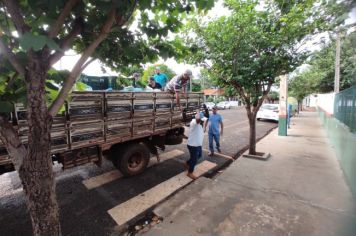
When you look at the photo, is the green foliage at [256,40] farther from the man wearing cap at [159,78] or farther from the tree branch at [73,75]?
the tree branch at [73,75]

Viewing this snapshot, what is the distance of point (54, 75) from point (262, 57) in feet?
17.4

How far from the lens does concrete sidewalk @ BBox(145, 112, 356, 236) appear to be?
124 inches

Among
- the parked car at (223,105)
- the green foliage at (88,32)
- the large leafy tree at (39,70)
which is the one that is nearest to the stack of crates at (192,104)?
the green foliage at (88,32)

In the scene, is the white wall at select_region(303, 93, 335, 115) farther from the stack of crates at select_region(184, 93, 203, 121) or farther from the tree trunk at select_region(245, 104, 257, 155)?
the stack of crates at select_region(184, 93, 203, 121)

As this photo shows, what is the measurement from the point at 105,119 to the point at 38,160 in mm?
2532

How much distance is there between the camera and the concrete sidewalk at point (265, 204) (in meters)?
3.14

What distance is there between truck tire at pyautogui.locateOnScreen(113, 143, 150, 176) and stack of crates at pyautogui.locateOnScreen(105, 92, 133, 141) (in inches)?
16.2

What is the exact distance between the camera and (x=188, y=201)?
12.9ft

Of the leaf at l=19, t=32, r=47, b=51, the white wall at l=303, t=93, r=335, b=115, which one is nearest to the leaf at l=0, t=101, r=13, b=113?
the leaf at l=19, t=32, r=47, b=51

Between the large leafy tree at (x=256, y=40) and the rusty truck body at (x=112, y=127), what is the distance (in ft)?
5.82

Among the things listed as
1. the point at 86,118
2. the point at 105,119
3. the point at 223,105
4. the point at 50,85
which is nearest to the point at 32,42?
the point at 50,85

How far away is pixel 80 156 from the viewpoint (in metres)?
4.12

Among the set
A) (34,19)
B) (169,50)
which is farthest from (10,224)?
(169,50)

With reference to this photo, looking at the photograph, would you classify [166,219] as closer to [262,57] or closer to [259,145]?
[262,57]
